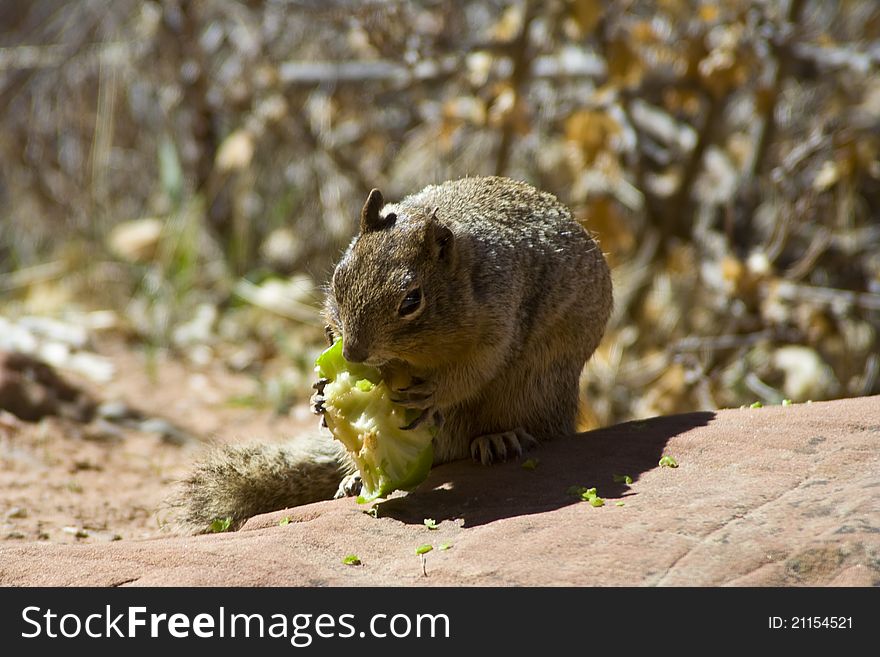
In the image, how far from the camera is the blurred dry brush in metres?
7.55

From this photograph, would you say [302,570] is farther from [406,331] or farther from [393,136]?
[393,136]

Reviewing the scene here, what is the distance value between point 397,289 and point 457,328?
33 cm

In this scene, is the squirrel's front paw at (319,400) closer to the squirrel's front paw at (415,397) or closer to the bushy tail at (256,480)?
the squirrel's front paw at (415,397)

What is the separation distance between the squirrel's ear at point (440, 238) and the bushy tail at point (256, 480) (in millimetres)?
953

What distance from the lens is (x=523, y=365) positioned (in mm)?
4379

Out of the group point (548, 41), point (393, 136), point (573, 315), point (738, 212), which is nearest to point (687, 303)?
point (738, 212)

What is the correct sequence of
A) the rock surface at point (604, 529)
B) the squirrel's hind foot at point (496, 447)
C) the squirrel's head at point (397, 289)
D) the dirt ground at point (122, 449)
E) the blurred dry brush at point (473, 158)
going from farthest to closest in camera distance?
Result: 1. the blurred dry brush at point (473, 158)
2. the dirt ground at point (122, 449)
3. the squirrel's hind foot at point (496, 447)
4. the squirrel's head at point (397, 289)
5. the rock surface at point (604, 529)

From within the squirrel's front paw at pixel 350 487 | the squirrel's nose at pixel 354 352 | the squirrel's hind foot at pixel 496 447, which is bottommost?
the squirrel's front paw at pixel 350 487

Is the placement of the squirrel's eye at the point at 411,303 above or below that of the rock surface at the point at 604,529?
above

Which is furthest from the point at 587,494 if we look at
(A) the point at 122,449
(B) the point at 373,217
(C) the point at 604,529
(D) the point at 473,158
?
(D) the point at 473,158

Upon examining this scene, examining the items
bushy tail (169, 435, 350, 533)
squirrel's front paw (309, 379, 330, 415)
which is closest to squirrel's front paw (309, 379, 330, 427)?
squirrel's front paw (309, 379, 330, 415)

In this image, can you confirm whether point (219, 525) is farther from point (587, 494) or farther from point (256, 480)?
point (587, 494)

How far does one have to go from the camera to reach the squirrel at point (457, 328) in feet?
12.5

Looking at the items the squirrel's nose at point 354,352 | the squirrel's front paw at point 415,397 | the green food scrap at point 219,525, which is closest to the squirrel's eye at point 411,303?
the squirrel's nose at point 354,352
